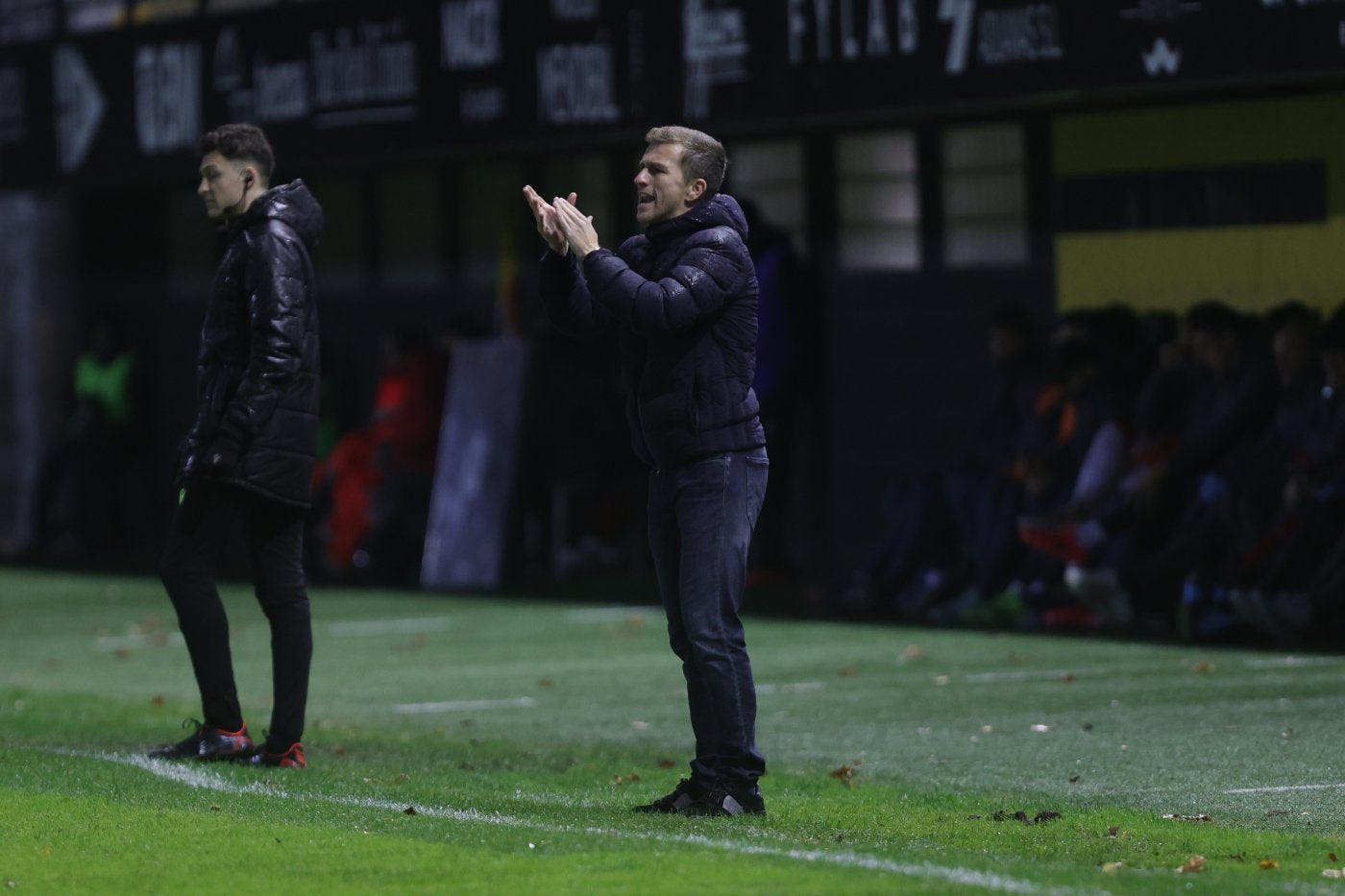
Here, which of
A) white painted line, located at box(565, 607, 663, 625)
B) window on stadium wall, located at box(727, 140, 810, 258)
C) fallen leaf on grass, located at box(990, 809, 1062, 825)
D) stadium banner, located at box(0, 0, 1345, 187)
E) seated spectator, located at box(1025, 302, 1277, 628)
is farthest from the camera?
window on stadium wall, located at box(727, 140, 810, 258)

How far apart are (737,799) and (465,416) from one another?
37.3 feet

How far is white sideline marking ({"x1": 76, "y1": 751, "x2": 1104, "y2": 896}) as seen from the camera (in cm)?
677

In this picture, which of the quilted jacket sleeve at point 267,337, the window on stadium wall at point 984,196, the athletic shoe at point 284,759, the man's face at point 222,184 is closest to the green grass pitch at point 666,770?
the athletic shoe at point 284,759

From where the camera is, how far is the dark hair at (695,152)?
318 inches

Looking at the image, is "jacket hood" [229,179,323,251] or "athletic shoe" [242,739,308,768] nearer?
"athletic shoe" [242,739,308,768]

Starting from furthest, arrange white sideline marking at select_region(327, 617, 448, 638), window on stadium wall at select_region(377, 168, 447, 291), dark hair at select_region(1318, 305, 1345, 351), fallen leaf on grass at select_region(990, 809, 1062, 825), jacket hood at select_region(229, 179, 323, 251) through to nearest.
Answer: window on stadium wall at select_region(377, 168, 447, 291) < white sideline marking at select_region(327, 617, 448, 638) < dark hair at select_region(1318, 305, 1345, 351) < jacket hood at select_region(229, 179, 323, 251) < fallen leaf on grass at select_region(990, 809, 1062, 825)

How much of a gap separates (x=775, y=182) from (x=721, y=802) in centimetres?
1201

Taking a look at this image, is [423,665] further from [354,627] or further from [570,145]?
[570,145]

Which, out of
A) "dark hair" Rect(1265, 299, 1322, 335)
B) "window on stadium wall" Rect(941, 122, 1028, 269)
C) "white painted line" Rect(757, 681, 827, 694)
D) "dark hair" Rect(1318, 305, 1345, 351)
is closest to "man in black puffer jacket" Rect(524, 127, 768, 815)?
"white painted line" Rect(757, 681, 827, 694)

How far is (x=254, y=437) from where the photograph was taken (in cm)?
943

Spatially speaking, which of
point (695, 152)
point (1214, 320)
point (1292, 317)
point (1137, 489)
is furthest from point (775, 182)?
point (695, 152)

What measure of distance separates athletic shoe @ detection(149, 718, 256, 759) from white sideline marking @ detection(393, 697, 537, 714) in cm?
235

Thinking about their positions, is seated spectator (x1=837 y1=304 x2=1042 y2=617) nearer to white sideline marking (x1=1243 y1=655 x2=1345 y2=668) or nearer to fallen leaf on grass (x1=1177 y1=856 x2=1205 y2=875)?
white sideline marking (x1=1243 y1=655 x2=1345 y2=668)

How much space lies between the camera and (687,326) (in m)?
7.92
